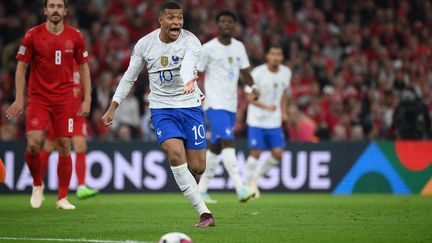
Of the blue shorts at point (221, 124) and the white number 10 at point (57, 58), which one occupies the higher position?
the white number 10 at point (57, 58)

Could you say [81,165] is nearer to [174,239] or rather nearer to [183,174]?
[183,174]

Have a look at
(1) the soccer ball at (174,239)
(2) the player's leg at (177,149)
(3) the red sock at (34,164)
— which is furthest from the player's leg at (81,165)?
(1) the soccer ball at (174,239)

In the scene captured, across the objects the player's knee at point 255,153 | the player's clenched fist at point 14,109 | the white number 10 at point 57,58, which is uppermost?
the white number 10 at point 57,58

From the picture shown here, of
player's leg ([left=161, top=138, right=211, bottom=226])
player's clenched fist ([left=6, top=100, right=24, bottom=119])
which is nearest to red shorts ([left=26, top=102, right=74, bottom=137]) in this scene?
player's clenched fist ([left=6, top=100, right=24, bottom=119])

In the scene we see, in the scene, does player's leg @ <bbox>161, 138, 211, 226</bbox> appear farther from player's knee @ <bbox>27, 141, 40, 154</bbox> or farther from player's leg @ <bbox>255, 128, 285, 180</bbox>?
player's leg @ <bbox>255, 128, 285, 180</bbox>

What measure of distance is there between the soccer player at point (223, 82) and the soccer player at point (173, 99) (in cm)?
402

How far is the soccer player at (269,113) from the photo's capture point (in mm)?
16906

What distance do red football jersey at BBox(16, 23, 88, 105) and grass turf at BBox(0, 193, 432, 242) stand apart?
160cm

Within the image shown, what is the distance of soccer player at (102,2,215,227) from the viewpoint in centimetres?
995

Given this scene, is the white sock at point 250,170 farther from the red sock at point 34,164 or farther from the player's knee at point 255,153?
the red sock at point 34,164

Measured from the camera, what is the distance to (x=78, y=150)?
13.8 meters

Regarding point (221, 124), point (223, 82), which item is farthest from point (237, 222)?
point (223, 82)

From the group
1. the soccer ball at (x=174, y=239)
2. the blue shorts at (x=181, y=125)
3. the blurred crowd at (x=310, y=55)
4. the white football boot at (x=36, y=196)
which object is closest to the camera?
the soccer ball at (x=174, y=239)

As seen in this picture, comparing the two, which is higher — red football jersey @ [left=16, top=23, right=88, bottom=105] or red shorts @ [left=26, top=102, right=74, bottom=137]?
red football jersey @ [left=16, top=23, right=88, bottom=105]
